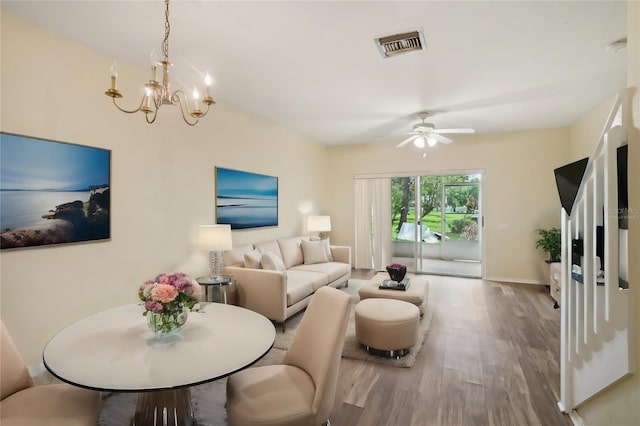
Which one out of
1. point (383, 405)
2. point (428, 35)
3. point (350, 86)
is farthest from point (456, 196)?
point (383, 405)

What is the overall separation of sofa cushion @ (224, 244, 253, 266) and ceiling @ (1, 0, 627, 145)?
1.93 metres

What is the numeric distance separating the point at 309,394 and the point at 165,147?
2916 millimetres

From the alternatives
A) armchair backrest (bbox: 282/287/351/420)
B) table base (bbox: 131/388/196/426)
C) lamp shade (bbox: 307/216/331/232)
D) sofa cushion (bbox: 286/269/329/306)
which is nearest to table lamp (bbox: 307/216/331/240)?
lamp shade (bbox: 307/216/331/232)

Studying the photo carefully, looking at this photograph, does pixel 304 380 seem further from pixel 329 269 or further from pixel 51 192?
pixel 329 269

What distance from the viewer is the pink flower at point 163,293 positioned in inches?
60.5

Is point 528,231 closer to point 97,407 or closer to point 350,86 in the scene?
point 350,86

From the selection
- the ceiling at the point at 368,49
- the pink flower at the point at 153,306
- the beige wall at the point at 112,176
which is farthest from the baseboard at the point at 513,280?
the pink flower at the point at 153,306

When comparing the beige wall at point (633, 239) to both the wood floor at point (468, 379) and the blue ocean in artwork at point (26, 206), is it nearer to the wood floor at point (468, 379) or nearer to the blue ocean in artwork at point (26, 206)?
the wood floor at point (468, 379)

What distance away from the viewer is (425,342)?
320cm

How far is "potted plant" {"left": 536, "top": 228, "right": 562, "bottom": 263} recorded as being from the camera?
4957 millimetres

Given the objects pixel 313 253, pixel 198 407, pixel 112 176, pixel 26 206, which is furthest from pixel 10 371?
pixel 313 253

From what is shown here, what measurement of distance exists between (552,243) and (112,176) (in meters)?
6.02

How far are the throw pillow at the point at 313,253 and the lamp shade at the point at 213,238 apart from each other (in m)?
1.85

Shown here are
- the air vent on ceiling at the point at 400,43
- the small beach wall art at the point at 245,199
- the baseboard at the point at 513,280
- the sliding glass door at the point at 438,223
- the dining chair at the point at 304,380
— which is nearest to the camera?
the dining chair at the point at 304,380
